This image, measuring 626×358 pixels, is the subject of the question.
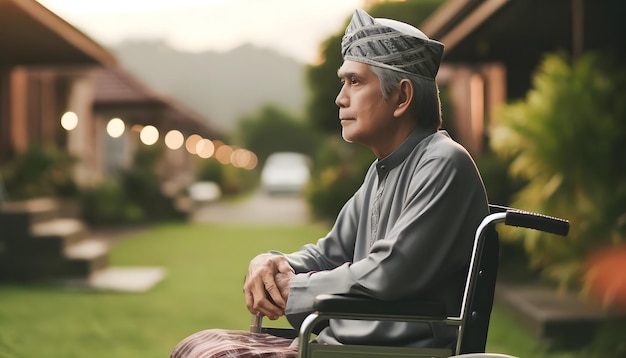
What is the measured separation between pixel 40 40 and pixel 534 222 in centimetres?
941

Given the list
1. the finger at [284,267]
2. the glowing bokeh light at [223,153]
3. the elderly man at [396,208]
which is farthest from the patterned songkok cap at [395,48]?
the glowing bokeh light at [223,153]

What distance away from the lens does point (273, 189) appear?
34.8 meters

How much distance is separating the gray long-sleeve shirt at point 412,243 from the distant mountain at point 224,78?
538 ft

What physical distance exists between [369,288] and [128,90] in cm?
2033

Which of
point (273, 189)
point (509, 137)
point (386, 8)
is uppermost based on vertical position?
point (386, 8)

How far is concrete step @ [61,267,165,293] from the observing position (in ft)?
29.3

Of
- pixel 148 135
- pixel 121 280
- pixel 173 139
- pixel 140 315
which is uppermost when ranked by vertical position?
pixel 148 135

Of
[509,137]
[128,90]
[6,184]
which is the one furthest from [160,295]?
[128,90]

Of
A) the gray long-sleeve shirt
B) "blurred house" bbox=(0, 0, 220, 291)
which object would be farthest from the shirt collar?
"blurred house" bbox=(0, 0, 220, 291)

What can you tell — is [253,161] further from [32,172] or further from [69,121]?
[32,172]

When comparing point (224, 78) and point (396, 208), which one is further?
point (224, 78)

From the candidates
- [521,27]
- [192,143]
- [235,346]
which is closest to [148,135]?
[192,143]

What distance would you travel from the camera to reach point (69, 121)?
1842 centimetres

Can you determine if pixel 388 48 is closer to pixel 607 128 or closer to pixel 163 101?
pixel 607 128
